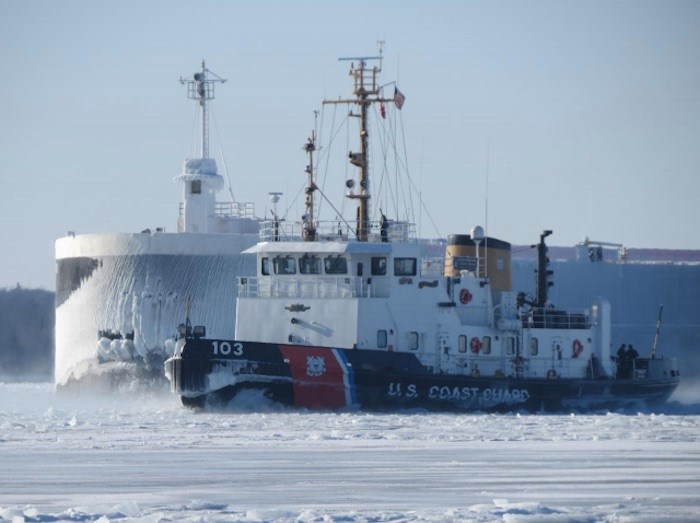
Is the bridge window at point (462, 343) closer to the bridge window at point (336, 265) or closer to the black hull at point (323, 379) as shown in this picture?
the black hull at point (323, 379)

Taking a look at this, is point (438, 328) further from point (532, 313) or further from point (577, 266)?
point (577, 266)

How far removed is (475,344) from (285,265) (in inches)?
189

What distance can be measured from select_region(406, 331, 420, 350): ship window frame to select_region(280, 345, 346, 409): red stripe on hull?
2502mm

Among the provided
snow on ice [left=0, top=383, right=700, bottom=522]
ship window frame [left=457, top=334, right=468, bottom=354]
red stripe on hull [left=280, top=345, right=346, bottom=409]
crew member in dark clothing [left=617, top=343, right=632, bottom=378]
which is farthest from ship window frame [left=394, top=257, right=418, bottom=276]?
crew member in dark clothing [left=617, top=343, right=632, bottom=378]

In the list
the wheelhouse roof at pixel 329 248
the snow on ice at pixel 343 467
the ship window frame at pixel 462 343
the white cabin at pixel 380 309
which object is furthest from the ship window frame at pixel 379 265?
the snow on ice at pixel 343 467

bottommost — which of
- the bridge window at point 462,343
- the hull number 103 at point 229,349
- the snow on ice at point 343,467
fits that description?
the snow on ice at point 343,467

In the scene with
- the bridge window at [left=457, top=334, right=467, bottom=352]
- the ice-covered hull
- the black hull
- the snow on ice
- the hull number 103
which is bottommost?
the snow on ice

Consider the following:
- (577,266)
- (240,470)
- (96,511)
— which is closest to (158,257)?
(577,266)

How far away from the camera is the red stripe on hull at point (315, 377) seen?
30.6 m

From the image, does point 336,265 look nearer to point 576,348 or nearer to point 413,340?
point 413,340

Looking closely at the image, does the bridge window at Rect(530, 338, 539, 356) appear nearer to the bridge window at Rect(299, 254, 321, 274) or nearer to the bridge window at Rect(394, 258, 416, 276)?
the bridge window at Rect(394, 258, 416, 276)

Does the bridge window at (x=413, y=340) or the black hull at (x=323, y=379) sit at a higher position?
the bridge window at (x=413, y=340)

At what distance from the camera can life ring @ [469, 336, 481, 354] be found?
3369 cm

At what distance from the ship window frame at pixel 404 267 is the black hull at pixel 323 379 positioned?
78.8 inches
